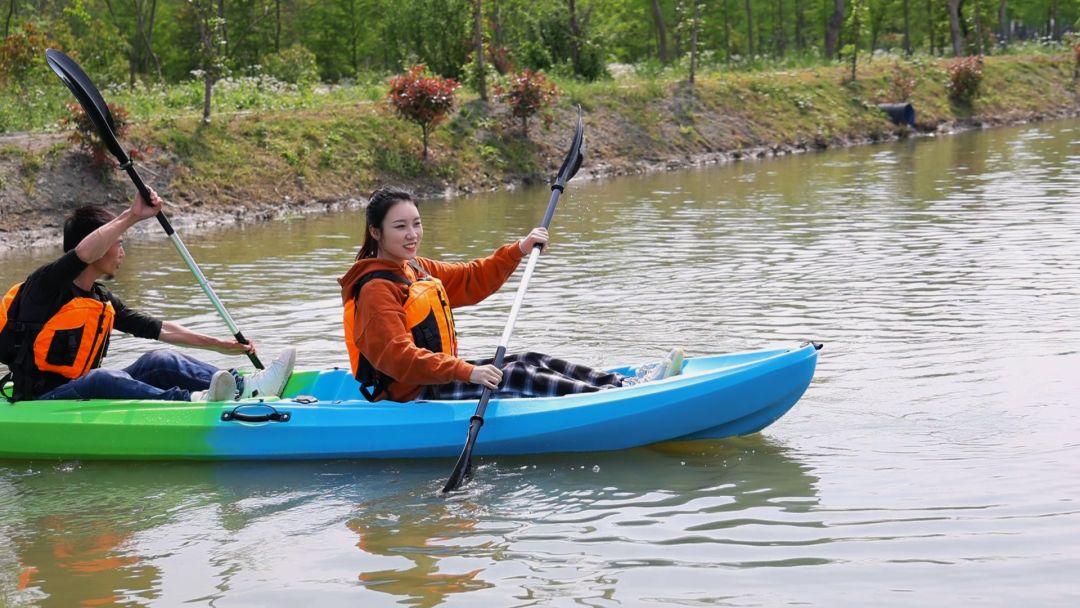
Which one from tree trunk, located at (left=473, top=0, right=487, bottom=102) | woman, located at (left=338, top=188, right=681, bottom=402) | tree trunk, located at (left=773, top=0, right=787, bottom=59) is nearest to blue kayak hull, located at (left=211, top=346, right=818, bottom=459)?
woman, located at (left=338, top=188, right=681, bottom=402)

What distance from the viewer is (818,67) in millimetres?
25797

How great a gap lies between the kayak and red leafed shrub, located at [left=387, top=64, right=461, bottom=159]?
11163 mm

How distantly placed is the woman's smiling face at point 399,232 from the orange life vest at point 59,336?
1343 mm

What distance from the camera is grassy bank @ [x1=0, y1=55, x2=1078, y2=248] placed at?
14.0m

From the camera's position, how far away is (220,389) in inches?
217

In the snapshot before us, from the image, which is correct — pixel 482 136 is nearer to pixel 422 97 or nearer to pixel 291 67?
pixel 422 97

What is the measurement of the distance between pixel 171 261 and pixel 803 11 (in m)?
29.6

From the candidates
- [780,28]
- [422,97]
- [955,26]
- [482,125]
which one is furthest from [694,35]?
A: [780,28]

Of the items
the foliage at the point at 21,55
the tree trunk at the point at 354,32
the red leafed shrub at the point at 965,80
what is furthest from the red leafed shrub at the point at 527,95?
the tree trunk at the point at 354,32

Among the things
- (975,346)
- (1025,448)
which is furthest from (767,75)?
(1025,448)

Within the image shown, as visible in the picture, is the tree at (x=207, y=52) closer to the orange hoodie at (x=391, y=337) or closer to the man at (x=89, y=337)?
the man at (x=89, y=337)

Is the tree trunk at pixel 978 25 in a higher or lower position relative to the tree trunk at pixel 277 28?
lower

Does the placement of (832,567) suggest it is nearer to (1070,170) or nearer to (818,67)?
(1070,170)

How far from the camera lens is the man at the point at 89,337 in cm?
525
